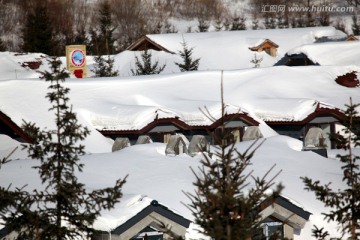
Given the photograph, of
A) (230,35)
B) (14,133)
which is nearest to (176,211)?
(14,133)

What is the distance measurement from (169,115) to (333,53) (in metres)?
18.7

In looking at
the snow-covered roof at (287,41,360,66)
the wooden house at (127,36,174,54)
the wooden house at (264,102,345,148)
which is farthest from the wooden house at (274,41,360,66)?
the wooden house at (264,102,345,148)

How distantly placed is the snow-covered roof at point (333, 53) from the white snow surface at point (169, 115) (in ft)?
26.8

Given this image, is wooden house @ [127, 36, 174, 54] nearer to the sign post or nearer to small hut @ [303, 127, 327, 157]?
the sign post

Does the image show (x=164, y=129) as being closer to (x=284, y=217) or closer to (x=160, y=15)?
(x=284, y=217)

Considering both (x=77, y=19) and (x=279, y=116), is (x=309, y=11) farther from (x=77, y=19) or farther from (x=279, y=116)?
(x=279, y=116)

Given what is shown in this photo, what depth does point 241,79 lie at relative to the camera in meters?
35.1

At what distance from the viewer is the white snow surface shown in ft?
56.2

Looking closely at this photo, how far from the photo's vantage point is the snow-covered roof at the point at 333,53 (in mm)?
45125

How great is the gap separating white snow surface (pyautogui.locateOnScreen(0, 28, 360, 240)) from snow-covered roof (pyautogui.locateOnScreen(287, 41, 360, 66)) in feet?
26.8

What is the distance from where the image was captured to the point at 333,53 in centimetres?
4622

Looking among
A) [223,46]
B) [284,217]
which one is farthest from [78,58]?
[284,217]

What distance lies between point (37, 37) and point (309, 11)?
33887 millimetres

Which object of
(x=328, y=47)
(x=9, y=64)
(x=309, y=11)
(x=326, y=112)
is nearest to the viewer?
(x=326, y=112)
